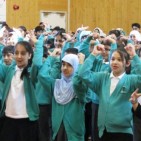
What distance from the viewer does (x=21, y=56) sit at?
367cm

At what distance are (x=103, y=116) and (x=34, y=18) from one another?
9448mm

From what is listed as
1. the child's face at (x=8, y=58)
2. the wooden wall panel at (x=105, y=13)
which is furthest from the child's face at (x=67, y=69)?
the wooden wall panel at (x=105, y=13)

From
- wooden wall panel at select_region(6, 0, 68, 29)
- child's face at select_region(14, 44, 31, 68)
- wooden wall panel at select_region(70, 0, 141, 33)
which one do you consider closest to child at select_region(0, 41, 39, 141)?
child's face at select_region(14, 44, 31, 68)

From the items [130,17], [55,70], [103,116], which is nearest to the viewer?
[103,116]

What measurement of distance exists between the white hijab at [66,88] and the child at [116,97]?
30cm

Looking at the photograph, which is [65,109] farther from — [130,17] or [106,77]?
[130,17]

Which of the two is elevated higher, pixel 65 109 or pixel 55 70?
pixel 55 70

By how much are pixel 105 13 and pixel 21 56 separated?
28.7 ft

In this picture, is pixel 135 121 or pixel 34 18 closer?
pixel 135 121

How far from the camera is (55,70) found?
13.5 feet

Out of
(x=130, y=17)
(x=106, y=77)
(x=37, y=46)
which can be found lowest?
(x=106, y=77)

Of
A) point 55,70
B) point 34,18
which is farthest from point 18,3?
point 55,70

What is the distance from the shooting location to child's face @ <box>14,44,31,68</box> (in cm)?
366

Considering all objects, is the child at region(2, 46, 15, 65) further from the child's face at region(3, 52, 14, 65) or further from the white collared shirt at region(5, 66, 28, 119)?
the white collared shirt at region(5, 66, 28, 119)
